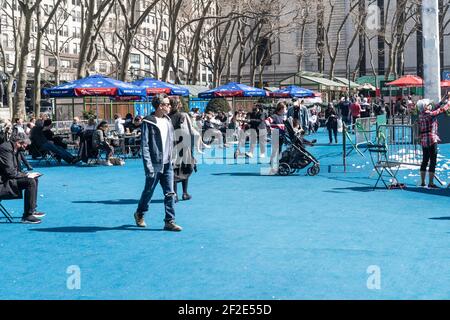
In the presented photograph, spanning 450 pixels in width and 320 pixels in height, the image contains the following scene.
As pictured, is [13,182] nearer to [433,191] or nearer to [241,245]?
[241,245]

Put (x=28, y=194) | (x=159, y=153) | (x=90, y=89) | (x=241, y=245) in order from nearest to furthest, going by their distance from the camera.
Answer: (x=241, y=245), (x=159, y=153), (x=28, y=194), (x=90, y=89)

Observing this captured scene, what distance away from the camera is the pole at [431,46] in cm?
1803

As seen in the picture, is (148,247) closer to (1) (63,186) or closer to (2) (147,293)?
(2) (147,293)

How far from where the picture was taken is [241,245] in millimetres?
8430

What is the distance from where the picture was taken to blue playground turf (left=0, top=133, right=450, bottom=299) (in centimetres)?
649

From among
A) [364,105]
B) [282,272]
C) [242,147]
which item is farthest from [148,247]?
[364,105]

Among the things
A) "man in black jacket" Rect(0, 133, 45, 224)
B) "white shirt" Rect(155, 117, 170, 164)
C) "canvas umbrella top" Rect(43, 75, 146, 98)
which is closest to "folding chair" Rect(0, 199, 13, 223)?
"man in black jacket" Rect(0, 133, 45, 224)

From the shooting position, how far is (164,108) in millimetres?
9492

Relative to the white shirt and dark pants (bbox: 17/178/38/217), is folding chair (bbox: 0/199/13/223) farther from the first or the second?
the white shirt

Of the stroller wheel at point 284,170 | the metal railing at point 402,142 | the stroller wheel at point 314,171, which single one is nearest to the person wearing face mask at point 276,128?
the stroller wheel at point 284,170

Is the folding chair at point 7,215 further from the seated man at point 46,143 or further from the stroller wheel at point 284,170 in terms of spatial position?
the seated man at point 46,143

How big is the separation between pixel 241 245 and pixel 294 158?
809cm

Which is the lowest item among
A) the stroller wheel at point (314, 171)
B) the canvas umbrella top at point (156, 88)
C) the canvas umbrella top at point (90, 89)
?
the stroller wheel at point (314, 171)

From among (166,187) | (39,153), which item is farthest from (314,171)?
(39,153)
